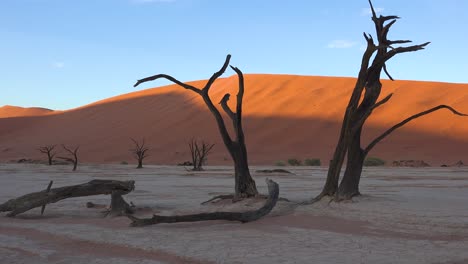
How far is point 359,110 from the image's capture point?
Answer: 31.0 feet

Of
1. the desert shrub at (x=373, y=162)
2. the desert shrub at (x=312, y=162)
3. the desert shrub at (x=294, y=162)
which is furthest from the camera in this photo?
the desert shrub at (x=294, y=162)

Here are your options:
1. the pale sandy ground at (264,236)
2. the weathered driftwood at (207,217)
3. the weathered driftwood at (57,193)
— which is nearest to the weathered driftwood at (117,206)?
the weathered driftwood at (57,193)

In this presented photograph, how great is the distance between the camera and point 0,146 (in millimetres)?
56906

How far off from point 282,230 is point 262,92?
5064 centimetres

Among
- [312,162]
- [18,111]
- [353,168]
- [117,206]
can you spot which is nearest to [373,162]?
[312,162]

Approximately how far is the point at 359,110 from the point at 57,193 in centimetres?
479

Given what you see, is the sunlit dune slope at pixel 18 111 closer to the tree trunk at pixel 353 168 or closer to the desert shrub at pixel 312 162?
the desert shrub at pixel 312 162

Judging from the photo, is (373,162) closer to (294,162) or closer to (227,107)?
(294,162)

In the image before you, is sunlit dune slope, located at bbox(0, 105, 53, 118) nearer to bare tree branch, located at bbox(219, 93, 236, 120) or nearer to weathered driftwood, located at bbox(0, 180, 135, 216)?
bare tree branch, located at bbox(219, 93, 236, 120)

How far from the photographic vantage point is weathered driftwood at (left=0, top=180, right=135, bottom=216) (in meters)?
8.32

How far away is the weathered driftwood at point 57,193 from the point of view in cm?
832

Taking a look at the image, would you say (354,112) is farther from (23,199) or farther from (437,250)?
(23,199)

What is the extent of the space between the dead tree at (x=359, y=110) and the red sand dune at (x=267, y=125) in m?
26.8

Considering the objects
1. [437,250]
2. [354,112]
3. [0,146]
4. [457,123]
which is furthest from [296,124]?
[437,250]
